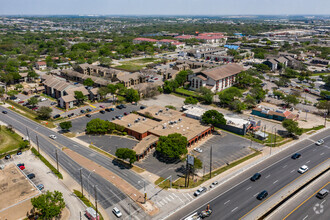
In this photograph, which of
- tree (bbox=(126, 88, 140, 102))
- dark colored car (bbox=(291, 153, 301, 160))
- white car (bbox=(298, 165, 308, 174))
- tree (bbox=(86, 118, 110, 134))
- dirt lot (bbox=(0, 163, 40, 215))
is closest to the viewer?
dirt lot (bbox=(0, 163, 40, 215))

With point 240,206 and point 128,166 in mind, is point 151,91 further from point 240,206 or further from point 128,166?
point 240,206

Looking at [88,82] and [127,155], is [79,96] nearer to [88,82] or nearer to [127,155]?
[88,82]

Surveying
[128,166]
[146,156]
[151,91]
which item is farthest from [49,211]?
[151,91]

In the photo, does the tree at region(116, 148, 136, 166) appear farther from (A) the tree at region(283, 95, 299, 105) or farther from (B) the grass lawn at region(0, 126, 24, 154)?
(A) the tree at region(283, 95, 299, 105)

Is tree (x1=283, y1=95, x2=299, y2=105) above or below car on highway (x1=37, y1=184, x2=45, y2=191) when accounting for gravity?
above

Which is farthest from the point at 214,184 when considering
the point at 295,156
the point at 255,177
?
the point at 295,156

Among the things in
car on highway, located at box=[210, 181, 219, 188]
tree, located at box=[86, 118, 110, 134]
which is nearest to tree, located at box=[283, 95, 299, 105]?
car on highway, located at box=[210, 181, 219, 188]
